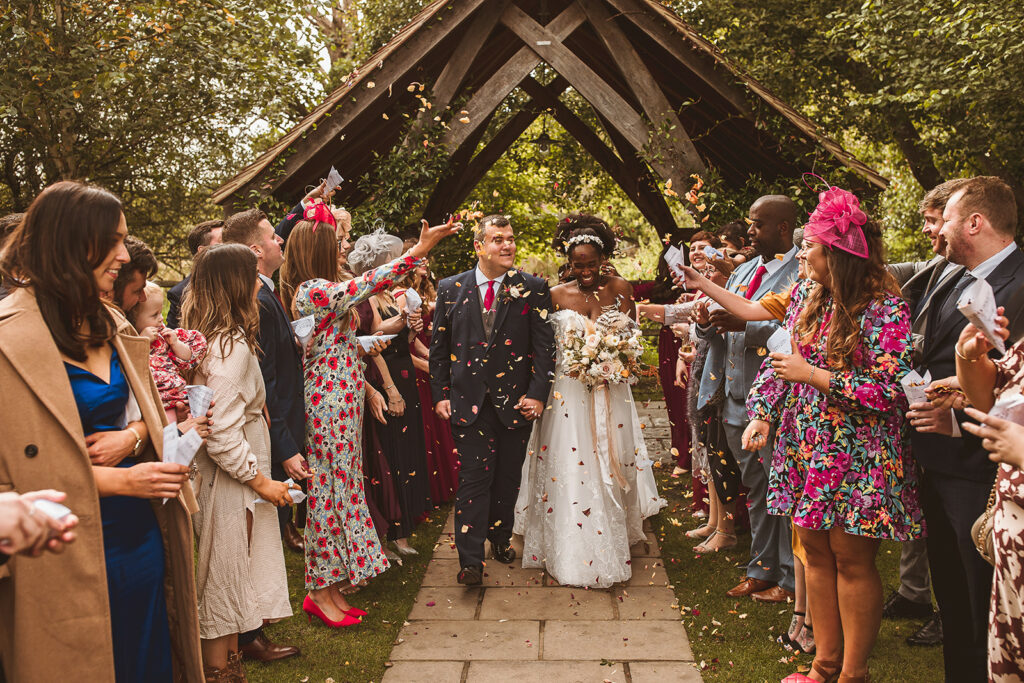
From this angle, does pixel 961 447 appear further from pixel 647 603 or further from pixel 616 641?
pixel 647 603

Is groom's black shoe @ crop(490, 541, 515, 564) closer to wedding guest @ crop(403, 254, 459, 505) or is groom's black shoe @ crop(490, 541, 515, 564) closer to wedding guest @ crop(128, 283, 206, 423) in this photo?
wedding guest @ crop(403, 254, 459, 505)

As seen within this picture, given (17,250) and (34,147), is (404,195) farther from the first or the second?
(34,147)

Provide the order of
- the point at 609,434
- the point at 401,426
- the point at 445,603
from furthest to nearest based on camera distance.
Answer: the point at 401,426 → the point at 609,434 → the point at 445,603

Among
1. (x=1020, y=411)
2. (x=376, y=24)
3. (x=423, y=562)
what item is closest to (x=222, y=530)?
(x=423, y=562)

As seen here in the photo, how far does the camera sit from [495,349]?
506 centimetres

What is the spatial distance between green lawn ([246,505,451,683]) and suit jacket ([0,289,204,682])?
177 centimetres

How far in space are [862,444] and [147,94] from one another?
35.0 feet

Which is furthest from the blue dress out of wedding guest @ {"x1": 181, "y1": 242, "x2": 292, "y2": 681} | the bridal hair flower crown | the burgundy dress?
the burgundy dress

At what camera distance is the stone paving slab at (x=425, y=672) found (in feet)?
12.6

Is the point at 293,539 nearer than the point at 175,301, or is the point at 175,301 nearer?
the point at 175,301

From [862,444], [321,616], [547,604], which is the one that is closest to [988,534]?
[862,444]

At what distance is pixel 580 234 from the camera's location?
529 cm

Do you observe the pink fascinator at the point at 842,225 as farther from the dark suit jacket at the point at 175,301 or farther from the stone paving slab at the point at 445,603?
the dark suit jacket at the point at 175,301

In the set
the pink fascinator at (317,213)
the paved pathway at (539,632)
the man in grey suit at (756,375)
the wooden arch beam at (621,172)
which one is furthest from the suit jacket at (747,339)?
the wooden arch beam at (621,172)
